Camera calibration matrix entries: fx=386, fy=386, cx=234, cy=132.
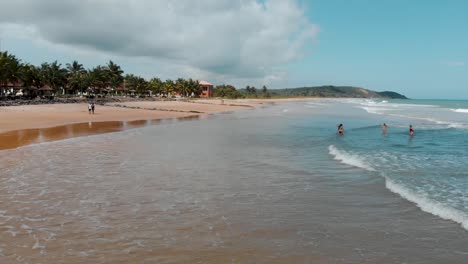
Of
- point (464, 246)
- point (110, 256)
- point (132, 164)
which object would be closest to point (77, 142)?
point (132, 164)

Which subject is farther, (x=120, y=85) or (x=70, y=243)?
(x=120, y=85)

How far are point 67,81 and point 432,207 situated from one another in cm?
9900

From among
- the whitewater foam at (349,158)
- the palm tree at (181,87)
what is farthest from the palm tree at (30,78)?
the whitewater foam at (349,158)

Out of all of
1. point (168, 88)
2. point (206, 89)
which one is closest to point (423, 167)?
point (168, 88)

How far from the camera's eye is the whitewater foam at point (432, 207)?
864cm

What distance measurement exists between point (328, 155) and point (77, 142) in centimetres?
1343

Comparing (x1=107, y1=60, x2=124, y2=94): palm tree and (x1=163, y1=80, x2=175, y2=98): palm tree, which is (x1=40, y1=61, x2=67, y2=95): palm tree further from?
(x1=163, y1=80, x2=175, y2=98): palm tree

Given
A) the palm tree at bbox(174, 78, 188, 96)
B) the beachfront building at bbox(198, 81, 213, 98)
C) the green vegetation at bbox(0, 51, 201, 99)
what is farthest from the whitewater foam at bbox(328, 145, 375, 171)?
the beachfront building at bbox(198, 81, 213, 98)

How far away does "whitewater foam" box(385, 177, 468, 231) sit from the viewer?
8.64m

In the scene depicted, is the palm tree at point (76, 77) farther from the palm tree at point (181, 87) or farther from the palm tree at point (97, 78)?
the palm tree at point (181, 87)

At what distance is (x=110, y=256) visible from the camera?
20.2 ft

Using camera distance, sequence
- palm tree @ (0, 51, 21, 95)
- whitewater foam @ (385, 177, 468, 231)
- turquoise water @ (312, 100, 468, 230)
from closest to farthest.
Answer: whitewater foam @ (385, 177, 468, 231), turquoise water @ (312, 100, 468, 230), palm tree @ (0, 51, 21, 95)

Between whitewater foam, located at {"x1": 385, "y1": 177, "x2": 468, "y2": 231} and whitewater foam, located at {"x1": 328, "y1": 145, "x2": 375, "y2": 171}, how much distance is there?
353cm

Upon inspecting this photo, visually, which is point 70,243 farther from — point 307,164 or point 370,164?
point 370,164
